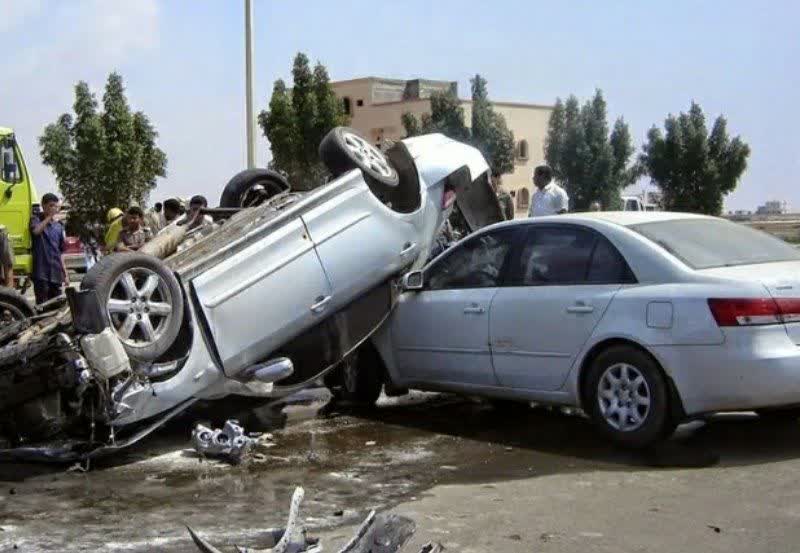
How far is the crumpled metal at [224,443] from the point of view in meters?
7.01

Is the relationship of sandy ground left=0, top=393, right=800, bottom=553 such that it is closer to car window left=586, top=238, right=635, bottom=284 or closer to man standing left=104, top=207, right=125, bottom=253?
car window left=586, top=238, right=635, bottom=284

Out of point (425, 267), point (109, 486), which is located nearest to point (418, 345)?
point (425, 267)

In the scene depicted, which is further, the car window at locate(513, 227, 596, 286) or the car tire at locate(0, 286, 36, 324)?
the car tire at locate(0, 286, 36, 324)

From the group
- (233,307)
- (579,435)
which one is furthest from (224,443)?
(579,435)

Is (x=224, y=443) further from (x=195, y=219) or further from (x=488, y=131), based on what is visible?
(x=488, y=131)

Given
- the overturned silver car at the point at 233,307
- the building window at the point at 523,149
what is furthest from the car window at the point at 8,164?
the building window at the point at 523,149

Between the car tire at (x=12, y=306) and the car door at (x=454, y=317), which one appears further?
the car tire at (x=12, y=306)

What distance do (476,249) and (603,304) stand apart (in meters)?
1.40

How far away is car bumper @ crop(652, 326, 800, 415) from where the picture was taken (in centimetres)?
636

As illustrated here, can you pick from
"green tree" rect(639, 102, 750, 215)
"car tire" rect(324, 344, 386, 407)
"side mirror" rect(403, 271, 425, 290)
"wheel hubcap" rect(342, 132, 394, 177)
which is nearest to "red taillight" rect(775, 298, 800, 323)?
"side mirror" rect(403, 271, 425, 290)

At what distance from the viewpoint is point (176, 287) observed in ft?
22.3

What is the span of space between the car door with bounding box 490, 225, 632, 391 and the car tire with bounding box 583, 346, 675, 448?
0.78 feet

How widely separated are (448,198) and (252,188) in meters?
1.78

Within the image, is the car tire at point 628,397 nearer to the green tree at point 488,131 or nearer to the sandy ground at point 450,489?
the sandy ground at point 450,489
